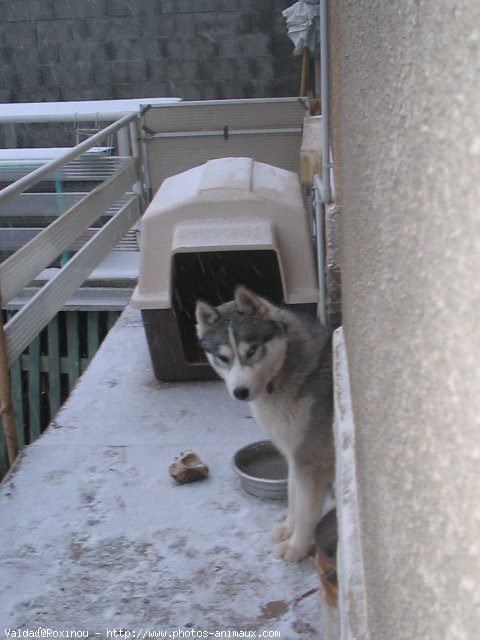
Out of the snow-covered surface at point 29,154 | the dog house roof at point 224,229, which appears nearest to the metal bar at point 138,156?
the snow-covered surface at point 29,154

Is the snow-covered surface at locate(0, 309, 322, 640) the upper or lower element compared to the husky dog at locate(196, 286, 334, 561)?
lower

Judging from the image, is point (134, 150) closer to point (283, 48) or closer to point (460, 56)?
point (283, 48)

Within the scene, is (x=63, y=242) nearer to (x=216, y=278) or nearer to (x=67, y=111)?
(x=216, y=278)

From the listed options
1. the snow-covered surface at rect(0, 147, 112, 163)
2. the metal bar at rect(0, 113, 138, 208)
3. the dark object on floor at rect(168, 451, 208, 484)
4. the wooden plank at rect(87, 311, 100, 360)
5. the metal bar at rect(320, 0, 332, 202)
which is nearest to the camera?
the metal bar at rect(320, 0, 332, 202)

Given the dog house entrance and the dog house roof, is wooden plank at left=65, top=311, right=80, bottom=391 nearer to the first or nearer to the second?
the dog house entrance

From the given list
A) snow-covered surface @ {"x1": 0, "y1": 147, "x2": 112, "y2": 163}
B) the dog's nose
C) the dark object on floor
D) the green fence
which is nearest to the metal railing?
snow-covered surface @ {"x1": 0, "y1": 147, "x2": 112, "y2": 163}

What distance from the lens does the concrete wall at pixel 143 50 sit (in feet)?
30.2

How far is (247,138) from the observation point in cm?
632

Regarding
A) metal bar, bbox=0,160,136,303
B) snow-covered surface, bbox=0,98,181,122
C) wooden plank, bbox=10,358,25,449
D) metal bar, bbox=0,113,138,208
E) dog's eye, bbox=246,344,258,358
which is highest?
snow-covered surface, bbox=0,98,181,122

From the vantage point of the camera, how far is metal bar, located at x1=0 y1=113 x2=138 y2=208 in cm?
377

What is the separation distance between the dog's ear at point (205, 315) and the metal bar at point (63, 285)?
3.22ft

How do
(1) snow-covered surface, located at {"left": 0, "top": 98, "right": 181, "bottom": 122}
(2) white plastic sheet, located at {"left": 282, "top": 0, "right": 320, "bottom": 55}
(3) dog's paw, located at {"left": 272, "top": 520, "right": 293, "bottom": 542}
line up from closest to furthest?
(3) dog's paw, located at {"left": 272, "top": 520, "right": 293, "bottom": 542}
(1) snow-covered surface, located at {"left": 0, "top": 98, "right": 181, "bottom": 122}
(2) white plastic sheet, located at {"left": 282, "top": 0, "right": 320, "bottom": 55}

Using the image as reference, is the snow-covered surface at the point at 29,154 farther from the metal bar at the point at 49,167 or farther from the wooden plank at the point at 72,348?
the wooden plank at the point at 72,348

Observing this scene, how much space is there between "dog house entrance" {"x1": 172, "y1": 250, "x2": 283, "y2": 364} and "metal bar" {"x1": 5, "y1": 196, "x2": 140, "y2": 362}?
66 centimetres
